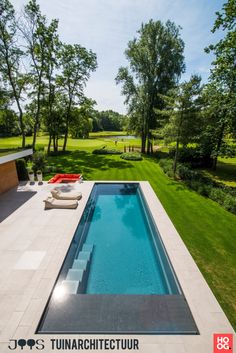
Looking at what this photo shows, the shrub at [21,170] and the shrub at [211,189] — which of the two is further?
the shrub at [21,170]

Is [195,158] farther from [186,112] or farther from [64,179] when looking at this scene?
[64,179]

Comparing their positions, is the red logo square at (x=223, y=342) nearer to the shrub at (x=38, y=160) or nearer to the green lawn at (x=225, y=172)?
the green lawn at (x=225, y=172)

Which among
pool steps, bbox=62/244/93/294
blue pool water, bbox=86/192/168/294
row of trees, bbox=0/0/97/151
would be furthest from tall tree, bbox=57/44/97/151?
pool steps, bbox=62/244/93/294

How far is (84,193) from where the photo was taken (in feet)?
48.4

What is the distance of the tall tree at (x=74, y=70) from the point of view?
29.4 metres

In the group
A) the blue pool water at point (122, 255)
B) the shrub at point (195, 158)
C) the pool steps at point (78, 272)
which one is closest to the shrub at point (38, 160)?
the blue pool water at point (122, 255)

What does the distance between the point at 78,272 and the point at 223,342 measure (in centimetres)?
446

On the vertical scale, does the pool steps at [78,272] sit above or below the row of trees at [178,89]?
below

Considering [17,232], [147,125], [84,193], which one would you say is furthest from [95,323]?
[147,125]

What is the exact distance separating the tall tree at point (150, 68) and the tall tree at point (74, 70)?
17.1 ft

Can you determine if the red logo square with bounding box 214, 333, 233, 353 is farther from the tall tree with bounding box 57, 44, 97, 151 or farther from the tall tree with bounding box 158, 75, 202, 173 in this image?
the tall tree with bounding box 57, 44, 97, 151

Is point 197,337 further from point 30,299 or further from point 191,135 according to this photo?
point 191,135

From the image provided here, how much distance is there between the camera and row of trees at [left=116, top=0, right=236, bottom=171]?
13875 millimetres

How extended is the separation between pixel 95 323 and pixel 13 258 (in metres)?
4.15
